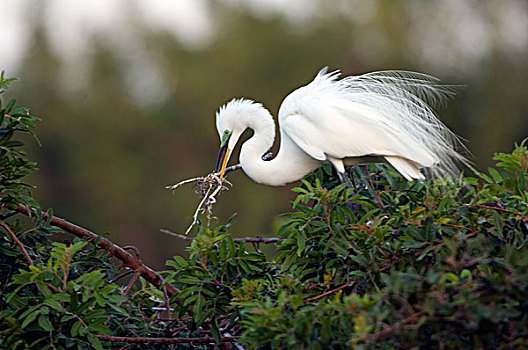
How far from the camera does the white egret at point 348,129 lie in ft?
7.73

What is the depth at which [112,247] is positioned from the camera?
191cm

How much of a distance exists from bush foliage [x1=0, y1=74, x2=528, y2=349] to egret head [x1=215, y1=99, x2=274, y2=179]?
739 mm

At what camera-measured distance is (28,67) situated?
35.0ft

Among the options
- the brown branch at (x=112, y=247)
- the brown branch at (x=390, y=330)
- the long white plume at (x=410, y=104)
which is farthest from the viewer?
the long white plume at (x=410, y=104)

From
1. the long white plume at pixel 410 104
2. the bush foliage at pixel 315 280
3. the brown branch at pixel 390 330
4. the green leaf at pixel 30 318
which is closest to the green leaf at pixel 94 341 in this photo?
the bush foliage at pixel 315 280

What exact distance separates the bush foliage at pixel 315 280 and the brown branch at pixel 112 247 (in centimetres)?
→ 2

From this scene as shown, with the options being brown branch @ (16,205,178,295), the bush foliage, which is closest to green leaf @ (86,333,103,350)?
the bush foliage

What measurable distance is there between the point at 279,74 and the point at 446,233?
986cm

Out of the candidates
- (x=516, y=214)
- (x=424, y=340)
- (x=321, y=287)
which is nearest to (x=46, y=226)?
(x=321, y=287)

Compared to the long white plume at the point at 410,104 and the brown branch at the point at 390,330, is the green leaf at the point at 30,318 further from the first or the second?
the long white plume at the point at 410,104

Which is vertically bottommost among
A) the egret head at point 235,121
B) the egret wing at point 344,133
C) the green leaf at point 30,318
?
the green leaf at point 30,318

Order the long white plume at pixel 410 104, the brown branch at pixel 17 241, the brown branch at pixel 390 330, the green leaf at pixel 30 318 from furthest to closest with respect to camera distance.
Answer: the long white plume at pixel 410 104 < the brown branch at pixel 17 241 < the green leaf at pixel 30 318 < the brown branch at pixel 390 330

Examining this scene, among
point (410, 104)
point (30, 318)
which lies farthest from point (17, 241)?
point (410, 104)

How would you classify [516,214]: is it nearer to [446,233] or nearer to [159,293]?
[446,233]
